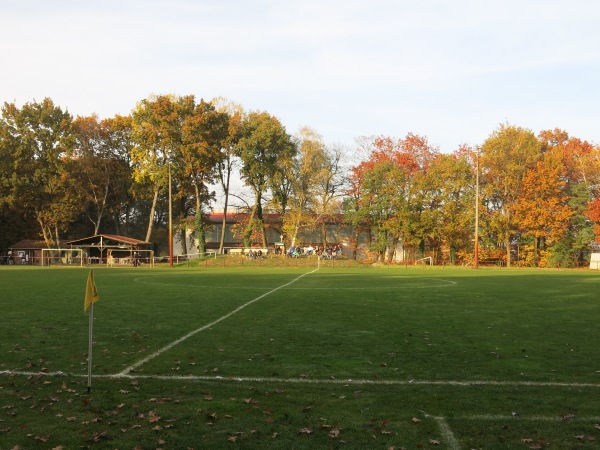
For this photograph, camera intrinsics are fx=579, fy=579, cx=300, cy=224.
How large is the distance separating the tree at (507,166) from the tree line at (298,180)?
12 cm

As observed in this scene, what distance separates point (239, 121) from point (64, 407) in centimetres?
6283

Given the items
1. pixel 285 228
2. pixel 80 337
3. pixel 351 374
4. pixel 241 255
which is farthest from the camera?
pixel 285 228

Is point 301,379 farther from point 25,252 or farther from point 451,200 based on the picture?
point 25,252

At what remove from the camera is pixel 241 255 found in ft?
198

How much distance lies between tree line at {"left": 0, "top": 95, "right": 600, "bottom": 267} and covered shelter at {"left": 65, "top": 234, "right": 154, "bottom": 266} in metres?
4.01

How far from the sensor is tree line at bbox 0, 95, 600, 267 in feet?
189

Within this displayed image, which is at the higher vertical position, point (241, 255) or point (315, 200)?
point (315, 200)

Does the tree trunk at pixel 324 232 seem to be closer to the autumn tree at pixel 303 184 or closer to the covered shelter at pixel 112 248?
the autumn tree at pixel 303 184

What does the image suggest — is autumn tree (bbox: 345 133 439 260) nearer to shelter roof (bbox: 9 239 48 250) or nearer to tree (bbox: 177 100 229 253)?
tree (bbox: 177 100 229 253)

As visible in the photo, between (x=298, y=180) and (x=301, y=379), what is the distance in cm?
6124

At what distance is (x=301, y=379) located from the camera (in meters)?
7.63

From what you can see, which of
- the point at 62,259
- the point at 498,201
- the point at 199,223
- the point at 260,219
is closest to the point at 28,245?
the point at 62,259

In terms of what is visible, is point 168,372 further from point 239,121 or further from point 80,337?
point 239,121

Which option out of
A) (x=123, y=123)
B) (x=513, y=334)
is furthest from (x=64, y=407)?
(x=123, y=123)
